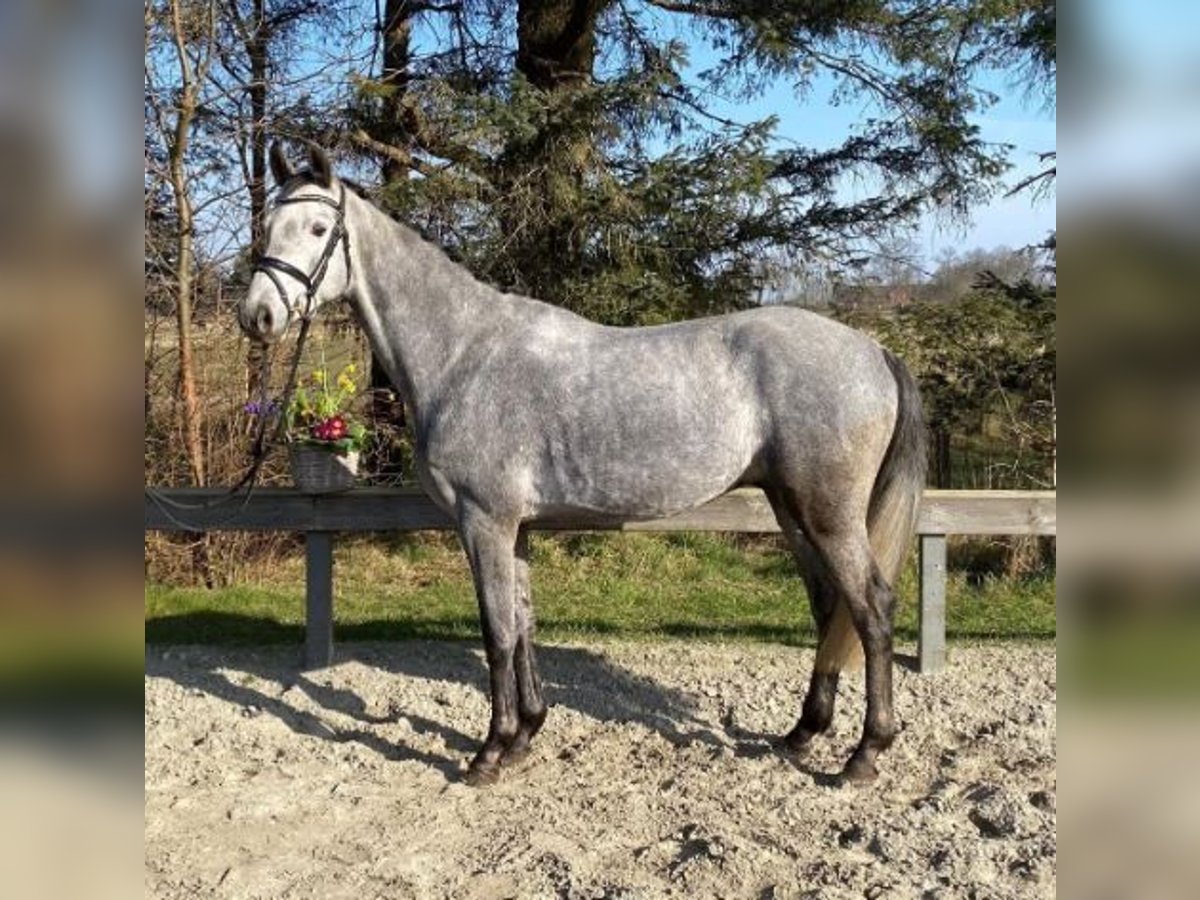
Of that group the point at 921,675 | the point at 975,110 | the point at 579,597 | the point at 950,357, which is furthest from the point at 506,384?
Answer: the point at 975,110

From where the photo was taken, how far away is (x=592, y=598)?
21.8 feet

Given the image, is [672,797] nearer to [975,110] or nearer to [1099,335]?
[1099,335]

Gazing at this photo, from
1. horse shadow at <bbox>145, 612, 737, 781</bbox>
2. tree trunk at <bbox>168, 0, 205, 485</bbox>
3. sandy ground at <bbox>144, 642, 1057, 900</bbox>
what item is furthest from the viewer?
tree trunk at <bbox>168, 0, 205, 485</bbox>

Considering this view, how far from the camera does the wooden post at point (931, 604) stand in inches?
183

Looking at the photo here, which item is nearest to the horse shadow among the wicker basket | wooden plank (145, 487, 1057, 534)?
wooden plank (145, 487, 1057, 534)

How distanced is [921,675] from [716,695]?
0.98 m

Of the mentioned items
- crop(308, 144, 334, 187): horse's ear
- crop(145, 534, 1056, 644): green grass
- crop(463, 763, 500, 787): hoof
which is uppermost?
crop(308, 144, 334, 187): horse's ear

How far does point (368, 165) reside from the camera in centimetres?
732

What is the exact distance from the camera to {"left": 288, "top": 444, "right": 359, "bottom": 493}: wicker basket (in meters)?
4.49

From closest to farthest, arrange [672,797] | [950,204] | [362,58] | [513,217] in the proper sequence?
[672,797] < [513,217] < [950,204] < [362,58]

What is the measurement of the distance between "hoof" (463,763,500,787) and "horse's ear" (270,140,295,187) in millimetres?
2133

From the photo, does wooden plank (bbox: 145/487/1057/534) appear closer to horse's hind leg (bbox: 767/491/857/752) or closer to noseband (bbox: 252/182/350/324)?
horse's hind leg (bbox: 767/491/857/752)

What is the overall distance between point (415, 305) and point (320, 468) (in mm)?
1247

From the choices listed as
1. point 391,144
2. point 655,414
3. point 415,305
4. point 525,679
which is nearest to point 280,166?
point 415,305
